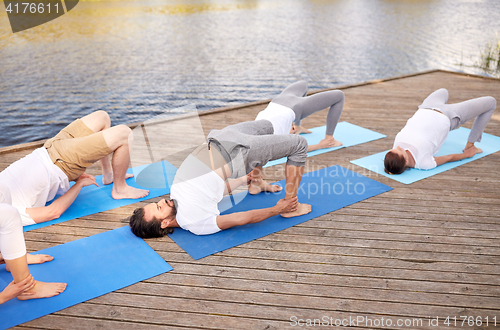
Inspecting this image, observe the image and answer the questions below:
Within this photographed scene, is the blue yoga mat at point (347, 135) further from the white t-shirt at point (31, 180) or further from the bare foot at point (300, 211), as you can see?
the white t-shirt at point (31, 180)

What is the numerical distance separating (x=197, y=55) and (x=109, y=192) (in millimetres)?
8468

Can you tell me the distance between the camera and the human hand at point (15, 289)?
5.41 feet

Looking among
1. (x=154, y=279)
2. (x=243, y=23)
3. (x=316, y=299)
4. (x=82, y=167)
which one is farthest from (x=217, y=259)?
(x=243, y=23)

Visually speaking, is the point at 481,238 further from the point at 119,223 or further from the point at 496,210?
the point at 119,223

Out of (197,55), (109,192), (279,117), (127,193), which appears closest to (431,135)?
(279,117)

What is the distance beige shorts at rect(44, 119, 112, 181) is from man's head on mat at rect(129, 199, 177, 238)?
554 millimetres

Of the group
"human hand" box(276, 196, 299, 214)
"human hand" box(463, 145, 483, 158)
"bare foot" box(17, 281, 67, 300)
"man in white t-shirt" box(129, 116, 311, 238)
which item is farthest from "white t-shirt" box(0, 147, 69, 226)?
"human hand" box(463, 145, 483, 158)

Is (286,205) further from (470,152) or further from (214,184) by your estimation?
(470,152)

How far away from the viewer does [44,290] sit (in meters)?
1.81

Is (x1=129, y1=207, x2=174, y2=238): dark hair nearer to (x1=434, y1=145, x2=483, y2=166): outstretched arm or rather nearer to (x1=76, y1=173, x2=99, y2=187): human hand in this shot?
(x1=76, y1=173, x2=99, y2=187): human hand

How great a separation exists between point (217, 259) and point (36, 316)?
898mm

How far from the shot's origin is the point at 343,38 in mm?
13102

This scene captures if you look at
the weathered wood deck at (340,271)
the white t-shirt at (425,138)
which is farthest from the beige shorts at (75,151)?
the white t-shirt at (425,138)

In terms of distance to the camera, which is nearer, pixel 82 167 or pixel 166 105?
pixel 82 167
